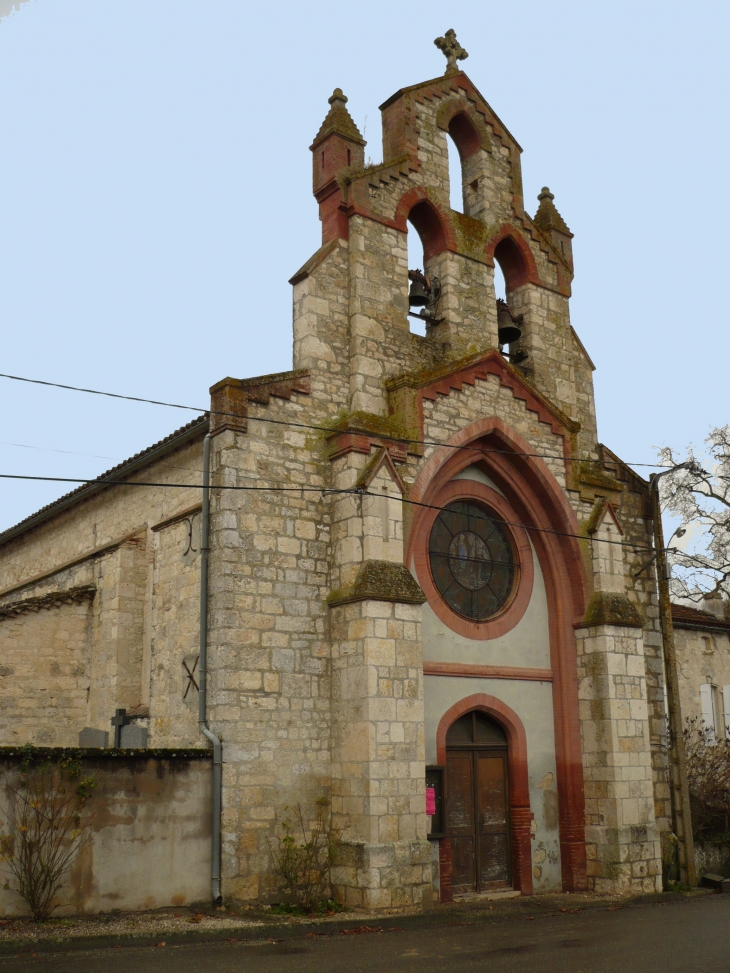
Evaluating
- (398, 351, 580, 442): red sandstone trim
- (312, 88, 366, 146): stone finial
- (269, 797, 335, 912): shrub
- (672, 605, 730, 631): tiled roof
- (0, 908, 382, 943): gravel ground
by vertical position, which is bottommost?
(0, 908, 382, 943): gravel ground

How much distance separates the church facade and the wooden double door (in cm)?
4

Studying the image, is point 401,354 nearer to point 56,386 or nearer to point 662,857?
point 56,386

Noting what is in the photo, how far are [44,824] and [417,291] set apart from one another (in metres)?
9.56

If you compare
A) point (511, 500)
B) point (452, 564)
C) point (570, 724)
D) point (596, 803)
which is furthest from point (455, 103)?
point (596, 803)

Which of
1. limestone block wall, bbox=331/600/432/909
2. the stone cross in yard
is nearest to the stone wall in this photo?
the stone cross in yard

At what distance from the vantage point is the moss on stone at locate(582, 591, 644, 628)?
15.4 meters

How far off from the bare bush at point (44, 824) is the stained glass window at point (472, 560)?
6006 millimetres

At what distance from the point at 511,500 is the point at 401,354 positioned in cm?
311

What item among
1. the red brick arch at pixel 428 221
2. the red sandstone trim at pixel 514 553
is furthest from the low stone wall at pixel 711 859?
the red brick arch at pixel 428 221

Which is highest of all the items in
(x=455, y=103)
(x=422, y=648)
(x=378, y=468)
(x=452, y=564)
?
(x=455, y=103)

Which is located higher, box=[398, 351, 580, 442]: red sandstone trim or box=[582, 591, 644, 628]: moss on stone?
box=[398, 351, 580, 442]: red sandstone trim

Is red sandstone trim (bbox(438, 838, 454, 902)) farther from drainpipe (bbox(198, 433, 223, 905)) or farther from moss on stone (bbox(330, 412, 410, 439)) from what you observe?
moss on stone (bbox(330, 412, 410, 439))

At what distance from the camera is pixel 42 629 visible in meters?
15.7

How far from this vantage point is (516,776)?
14.7 meters
